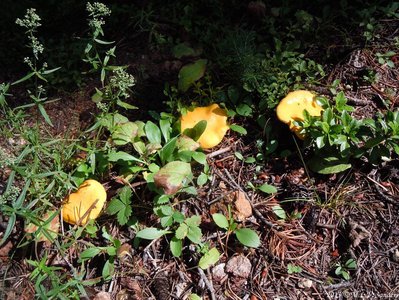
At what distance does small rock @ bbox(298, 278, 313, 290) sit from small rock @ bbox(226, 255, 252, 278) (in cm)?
26

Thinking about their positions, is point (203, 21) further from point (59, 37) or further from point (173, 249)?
point (173, 249)

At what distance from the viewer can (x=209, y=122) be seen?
8.77 ft

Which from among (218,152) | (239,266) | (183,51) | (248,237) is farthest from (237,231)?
(183,51)

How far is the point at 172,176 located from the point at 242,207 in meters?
0.42

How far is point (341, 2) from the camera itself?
9.92 ft

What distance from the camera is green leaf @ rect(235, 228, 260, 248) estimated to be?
7.47ft

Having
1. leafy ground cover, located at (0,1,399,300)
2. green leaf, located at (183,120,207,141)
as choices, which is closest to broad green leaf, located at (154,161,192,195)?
leafy ground cover, located at (0,1,399,300)

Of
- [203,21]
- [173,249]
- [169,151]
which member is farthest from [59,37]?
[173,249]

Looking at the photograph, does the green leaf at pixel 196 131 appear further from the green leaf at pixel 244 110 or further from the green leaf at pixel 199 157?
the green leaf at pixel 244 110

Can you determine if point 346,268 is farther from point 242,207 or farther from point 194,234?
point 194,234

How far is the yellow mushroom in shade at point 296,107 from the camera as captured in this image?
2.48 m

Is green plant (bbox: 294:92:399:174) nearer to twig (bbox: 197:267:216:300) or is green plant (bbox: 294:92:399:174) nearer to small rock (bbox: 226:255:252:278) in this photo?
small rock (bbox: 226:255:252:278)

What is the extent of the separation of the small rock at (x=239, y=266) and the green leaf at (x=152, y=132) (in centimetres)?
80

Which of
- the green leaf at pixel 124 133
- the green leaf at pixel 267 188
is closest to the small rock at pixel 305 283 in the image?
the green leaf at pixel 267 188
